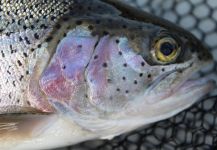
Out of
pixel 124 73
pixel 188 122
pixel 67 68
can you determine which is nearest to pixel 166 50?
pixel 124 73

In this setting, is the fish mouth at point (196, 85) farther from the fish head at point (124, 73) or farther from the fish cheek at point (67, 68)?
the fish cheek at point (67, 68)

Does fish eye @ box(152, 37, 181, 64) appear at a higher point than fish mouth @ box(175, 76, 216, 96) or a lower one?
higher

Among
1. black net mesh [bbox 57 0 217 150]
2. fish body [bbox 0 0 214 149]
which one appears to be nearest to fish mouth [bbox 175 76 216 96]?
fish body [bbox 0 0 214 149]

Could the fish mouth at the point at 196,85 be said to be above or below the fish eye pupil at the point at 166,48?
below

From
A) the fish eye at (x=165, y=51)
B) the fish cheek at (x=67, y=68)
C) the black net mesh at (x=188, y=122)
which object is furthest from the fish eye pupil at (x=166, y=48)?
the black net mesh at (x=188, y=122)

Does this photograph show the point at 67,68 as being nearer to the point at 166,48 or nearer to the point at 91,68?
the point at 91,68

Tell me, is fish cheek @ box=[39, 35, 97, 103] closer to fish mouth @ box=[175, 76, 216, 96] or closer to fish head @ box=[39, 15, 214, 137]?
fish head @ box=[39, 15, 214, 137]

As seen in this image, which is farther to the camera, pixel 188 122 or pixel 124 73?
pixel 188 122

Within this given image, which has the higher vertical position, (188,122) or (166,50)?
(166,50)
